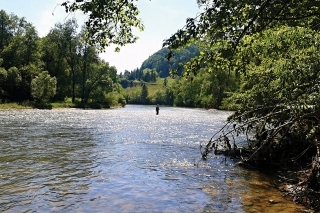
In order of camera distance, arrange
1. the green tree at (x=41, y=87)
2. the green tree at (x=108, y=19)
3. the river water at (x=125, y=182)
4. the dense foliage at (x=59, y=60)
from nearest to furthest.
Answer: the green tree at (x=108, y=19) < the river water at (x=125, y=182) < the green tree at (x=41, y=87) < the dense foliage at (x=59, y=60)

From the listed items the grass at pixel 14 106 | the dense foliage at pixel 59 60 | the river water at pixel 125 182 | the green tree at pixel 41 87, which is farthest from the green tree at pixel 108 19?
the dense foliage at pixel 59 60

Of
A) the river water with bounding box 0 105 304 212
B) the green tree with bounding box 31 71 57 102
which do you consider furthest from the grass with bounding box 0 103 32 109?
the river water with bounding box 0 105 304 212

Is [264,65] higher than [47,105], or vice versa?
A: [264,65]

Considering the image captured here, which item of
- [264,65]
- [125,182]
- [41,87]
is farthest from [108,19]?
[41,87]

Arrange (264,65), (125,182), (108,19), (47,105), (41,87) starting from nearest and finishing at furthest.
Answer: (108,19)
(125,182)
(264,65)
(41,87)
(47,105)

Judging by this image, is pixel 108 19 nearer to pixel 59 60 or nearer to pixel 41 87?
pixel 41 87

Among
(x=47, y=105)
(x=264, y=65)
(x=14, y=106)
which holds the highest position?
(x=264, y=65)

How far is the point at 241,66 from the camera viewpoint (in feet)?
32.2

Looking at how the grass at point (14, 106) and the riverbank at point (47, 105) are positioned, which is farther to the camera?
the riverbank at point (47, 105)

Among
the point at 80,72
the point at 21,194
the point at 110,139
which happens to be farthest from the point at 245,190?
the point at 80,72

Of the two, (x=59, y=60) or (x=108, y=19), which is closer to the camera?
(x=108, y=19)

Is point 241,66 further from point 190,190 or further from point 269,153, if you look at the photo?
point 269,153

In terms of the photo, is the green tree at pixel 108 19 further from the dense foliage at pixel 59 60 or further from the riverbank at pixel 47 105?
the dense foliage at pixel 59 60

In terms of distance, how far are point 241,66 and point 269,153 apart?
780cm
